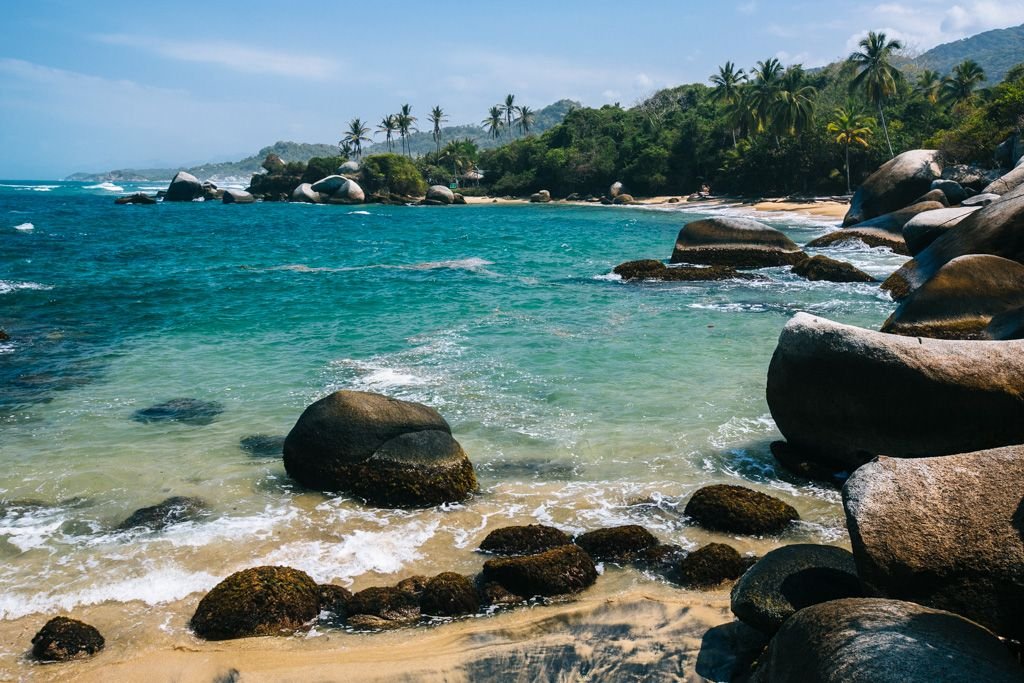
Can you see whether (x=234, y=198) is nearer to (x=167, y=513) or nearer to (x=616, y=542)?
(x=167, y=513)

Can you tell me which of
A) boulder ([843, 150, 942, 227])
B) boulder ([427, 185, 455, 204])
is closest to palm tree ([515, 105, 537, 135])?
boulder ([427, 185, 455, 204])

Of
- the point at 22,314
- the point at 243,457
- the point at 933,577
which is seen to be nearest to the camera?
the point at 933,577

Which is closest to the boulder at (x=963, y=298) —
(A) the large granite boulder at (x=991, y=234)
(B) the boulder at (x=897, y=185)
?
(A) the large granite boulder at (x=991, y=234)

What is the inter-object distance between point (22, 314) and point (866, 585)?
22.0 meters

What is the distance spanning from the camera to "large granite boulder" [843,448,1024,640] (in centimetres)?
453

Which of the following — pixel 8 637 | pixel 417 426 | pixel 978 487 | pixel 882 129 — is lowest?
pixel 8 637

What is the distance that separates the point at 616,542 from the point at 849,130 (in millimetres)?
61482

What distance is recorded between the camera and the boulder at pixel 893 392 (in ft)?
26.6

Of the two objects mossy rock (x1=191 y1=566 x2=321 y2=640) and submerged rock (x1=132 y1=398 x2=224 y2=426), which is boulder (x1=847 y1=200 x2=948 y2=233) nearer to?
submerged rock (x1=132 y1=398 x2=224 y2=426)

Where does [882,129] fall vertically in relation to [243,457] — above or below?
above

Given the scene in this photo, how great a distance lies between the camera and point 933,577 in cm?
462

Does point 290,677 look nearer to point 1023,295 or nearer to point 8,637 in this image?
point 8,637

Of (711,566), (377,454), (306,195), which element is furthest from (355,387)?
(306,195)

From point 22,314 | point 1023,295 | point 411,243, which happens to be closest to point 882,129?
point 411,243
